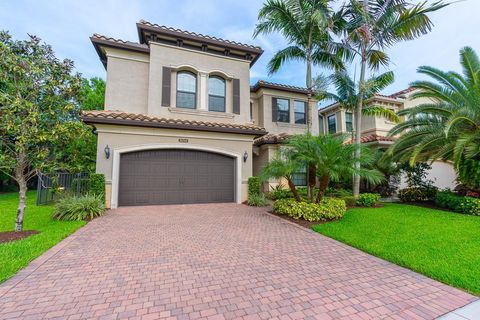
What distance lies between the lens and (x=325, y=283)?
376cm

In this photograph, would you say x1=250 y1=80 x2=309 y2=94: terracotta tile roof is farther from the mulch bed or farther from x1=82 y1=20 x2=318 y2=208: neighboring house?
the mulch bed

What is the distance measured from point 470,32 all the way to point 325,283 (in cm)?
1259

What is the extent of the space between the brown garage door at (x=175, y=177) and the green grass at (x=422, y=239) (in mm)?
6042

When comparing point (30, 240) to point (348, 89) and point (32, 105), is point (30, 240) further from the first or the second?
point (348, 89)

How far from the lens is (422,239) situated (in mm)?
5922

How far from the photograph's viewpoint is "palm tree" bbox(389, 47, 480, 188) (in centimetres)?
902

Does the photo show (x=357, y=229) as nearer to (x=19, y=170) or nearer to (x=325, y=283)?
(x=325, y=283)

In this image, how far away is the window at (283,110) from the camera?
1647 cm

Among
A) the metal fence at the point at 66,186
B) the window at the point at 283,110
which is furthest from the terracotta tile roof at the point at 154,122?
the window at the point at 283,110

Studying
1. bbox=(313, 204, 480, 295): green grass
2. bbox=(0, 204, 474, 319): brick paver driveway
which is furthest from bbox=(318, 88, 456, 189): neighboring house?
bbox=(0, 204, 474, 319): brick paver driveway

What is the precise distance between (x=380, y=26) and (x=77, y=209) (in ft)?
50.9

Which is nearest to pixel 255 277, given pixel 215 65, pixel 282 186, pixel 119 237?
pixel 119 237

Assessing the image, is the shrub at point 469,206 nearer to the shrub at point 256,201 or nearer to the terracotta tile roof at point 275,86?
the shrub at point 256,201

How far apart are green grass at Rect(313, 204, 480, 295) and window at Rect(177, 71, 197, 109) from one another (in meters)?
9.21
